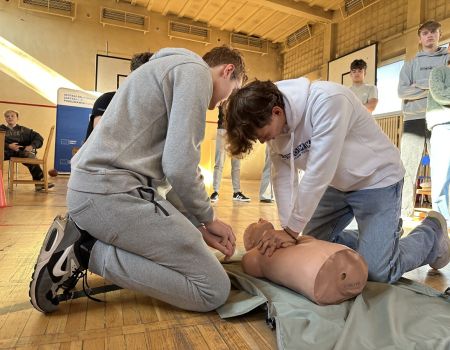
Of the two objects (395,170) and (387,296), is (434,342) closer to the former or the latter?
(387,296)

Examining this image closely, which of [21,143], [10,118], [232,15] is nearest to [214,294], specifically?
[21,143]

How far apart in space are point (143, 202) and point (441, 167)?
2186 mm

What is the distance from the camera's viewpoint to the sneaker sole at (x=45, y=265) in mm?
1010

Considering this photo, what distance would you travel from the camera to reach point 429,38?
2.64 m

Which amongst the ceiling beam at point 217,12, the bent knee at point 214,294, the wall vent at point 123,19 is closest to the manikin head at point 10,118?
the wall vent at point 123,19

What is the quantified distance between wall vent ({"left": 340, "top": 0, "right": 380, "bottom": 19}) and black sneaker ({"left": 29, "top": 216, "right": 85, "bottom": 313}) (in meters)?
7.25

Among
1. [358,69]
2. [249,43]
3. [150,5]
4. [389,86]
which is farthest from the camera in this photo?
[249,43]

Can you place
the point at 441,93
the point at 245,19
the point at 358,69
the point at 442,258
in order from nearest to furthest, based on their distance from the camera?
the point at 442,258 → the point at 441,93 → the point at 358,69 → the point at 245,19

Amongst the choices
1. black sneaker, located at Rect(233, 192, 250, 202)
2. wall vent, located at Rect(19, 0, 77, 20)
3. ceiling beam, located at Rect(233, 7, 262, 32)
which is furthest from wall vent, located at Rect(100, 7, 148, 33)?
black sneaker, located at Rect(233, 192, 250, 202)

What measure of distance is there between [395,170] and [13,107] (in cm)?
772

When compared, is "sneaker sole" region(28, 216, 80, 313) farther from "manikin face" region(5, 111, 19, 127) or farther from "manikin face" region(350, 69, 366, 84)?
"manikin face" region(5, 111, 19, 127)

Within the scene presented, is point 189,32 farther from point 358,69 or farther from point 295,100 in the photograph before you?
point 295,100

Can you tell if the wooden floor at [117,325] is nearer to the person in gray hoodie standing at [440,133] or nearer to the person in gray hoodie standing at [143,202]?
the person in gray hoodie standing at [143,202]

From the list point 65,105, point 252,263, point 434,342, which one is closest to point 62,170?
point 65,105
